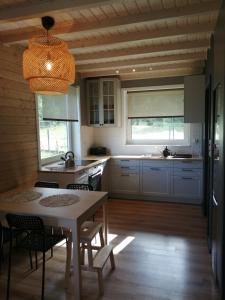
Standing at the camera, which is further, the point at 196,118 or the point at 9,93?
the point at 196,118

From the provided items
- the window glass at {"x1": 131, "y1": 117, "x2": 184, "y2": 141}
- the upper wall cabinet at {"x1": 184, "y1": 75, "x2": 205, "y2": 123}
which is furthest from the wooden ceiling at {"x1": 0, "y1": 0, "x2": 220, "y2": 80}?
the window glass at {"x1": 131, "y1": 117, "x2": 184, "y2": 141}

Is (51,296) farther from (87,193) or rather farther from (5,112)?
(5,112)

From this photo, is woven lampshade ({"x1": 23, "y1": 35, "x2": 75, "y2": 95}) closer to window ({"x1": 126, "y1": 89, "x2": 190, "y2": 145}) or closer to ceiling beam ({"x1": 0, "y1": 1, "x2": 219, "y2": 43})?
ceiling beam ({"x1": 0, "y1": 1, "x2": 219, "y2": 43})

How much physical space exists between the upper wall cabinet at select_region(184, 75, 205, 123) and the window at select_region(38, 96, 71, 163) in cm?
222

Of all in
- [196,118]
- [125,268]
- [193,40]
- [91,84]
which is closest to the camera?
[125,268]

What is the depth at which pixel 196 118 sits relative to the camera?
4285 millimetres

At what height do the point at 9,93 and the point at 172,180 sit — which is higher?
the point at 9,93

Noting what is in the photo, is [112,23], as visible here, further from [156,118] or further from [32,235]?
[156,118]

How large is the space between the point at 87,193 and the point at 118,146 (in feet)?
9.26

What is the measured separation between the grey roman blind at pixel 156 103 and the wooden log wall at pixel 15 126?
2432 millimetres

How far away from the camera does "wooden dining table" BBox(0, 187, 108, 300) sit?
2.02 m

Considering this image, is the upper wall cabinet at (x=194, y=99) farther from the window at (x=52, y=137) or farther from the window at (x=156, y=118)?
the window at (x=52, y=137)

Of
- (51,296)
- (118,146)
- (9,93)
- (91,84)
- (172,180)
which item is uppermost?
(91,84)

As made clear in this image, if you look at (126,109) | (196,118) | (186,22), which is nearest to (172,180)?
(196,118)
